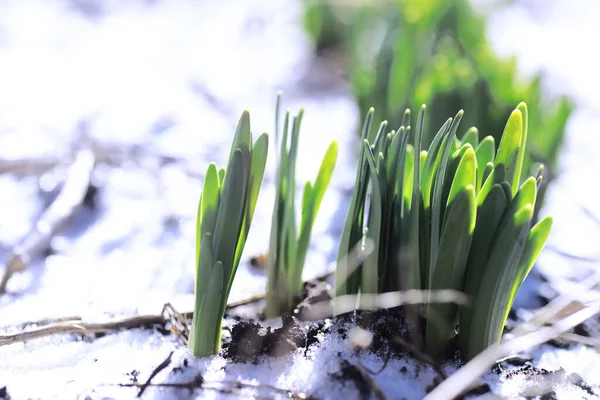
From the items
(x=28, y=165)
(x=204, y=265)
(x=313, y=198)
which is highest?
(x=28, y=165)

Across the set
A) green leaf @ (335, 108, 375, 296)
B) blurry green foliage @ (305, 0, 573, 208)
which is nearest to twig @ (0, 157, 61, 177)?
blurry green foliage @ (305, 0, 573, 208)

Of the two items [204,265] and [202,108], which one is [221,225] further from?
[202,108]

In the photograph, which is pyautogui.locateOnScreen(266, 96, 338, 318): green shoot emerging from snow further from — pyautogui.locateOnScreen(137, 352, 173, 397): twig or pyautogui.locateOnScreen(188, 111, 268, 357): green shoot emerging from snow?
pyautogui.locateOnScreen(137, 352, 173, 397): twig

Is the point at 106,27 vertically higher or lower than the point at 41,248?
higher

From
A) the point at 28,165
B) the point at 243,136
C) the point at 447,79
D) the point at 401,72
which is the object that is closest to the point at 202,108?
the point at 28,165

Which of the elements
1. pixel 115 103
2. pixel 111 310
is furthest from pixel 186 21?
pixel 111 310

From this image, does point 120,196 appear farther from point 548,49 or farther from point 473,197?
point 548,49

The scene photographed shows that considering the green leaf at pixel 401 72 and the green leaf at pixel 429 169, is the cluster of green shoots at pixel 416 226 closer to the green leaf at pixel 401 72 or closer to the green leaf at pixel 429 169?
the green leaf at pixel 429 169
